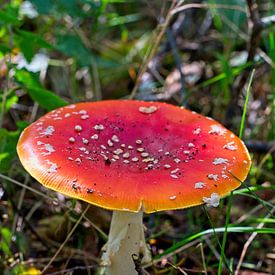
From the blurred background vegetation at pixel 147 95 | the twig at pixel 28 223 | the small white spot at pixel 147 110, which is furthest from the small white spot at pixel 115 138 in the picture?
the twig at pixel 28 223

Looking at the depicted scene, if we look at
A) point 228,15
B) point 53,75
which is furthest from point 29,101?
point 228,15

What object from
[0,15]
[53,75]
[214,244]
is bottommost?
[214,244]

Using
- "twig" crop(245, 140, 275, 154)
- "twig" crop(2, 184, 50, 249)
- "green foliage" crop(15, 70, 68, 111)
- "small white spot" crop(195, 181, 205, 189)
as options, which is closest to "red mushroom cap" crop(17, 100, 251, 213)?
"small white spot" crop(195, 181, 205, 189)

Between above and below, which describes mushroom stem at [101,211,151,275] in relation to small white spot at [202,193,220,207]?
below

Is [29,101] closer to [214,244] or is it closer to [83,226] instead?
[83,226]

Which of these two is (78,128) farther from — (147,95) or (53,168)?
(147,95)

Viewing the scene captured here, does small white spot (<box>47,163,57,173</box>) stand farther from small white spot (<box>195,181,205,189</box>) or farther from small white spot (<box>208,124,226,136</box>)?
small white spot (<box>208,124,226,136</box>)
